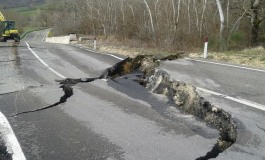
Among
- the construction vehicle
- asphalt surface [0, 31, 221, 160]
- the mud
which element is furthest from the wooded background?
the mud

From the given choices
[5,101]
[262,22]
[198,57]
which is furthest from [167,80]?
[262,22]

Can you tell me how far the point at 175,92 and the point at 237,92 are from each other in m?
1.38

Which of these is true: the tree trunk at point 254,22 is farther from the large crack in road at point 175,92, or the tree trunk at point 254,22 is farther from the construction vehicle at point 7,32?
the construction vehicle at point 7,32

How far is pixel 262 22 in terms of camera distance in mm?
18297

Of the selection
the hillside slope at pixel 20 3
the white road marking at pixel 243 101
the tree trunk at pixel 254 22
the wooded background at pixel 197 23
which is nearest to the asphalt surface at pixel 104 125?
the white road marking at pixel 243 101

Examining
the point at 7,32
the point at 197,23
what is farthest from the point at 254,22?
the point at 7,32

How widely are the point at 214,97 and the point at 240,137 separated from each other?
6.85ft

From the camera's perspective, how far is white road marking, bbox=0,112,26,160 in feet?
13.0

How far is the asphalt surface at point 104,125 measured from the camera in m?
4.07

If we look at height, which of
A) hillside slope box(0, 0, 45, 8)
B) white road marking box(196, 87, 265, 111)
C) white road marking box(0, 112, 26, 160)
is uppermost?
hillside slope box(0, 0, 45, 8)

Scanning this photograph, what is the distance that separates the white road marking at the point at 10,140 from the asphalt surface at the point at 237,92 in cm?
255

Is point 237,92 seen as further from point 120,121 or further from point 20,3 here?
point 20,3

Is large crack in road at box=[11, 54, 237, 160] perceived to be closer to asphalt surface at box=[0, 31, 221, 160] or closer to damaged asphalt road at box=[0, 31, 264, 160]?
damaged asphalt road at box=[0, 31, 264, 160]

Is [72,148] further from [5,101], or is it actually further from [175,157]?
[5,101]
